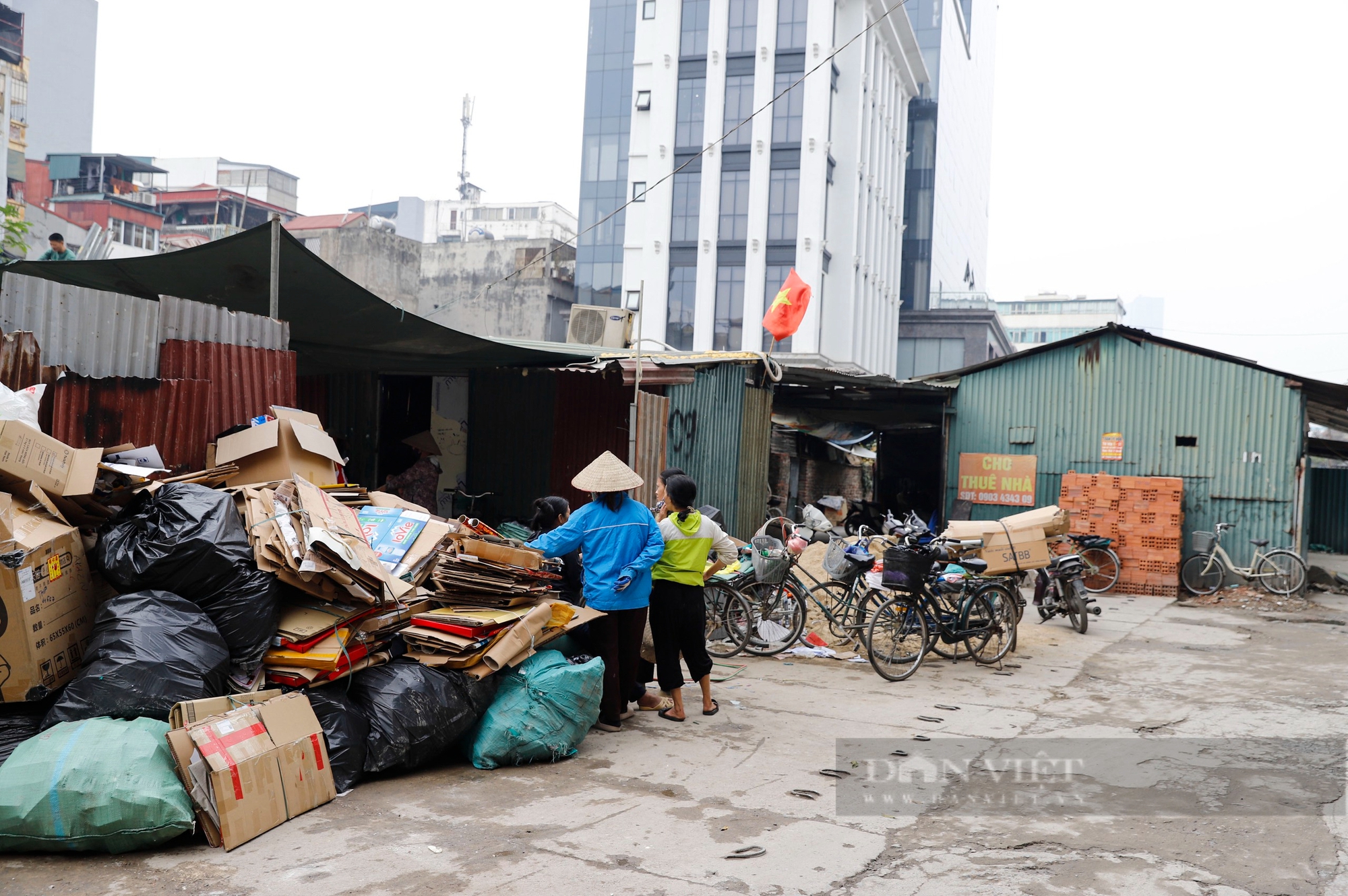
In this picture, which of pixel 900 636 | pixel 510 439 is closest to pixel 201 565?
pixel 900 636

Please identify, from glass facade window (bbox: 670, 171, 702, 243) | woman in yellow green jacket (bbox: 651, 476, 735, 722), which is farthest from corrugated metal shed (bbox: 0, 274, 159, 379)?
glass facade window (bbox: 670, 171, 702, 243)

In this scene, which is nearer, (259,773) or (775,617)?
(259,773)

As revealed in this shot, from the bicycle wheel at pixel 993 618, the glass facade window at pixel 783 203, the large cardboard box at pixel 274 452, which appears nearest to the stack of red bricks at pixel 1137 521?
the bicycle wheel at pixel 993 618

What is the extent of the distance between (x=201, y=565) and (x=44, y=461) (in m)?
0.92

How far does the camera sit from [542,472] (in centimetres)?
1223

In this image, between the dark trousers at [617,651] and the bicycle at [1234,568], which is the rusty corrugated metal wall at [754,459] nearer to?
the dark trousers at [617,651]

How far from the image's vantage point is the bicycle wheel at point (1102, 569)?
48.5ft

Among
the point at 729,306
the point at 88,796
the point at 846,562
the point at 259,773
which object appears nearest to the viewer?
the point at 88,796

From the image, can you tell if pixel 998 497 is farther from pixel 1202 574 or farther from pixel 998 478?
pixel 1202 574

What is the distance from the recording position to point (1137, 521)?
48.8 feet

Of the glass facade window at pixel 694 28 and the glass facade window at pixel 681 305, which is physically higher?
the glass facade window at pixel 694 28

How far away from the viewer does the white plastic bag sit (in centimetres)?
462

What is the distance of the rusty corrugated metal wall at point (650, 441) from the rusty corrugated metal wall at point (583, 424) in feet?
3.27

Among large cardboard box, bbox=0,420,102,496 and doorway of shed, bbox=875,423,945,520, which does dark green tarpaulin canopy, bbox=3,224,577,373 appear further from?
doorway of shed, bbox=875,423,945,520
